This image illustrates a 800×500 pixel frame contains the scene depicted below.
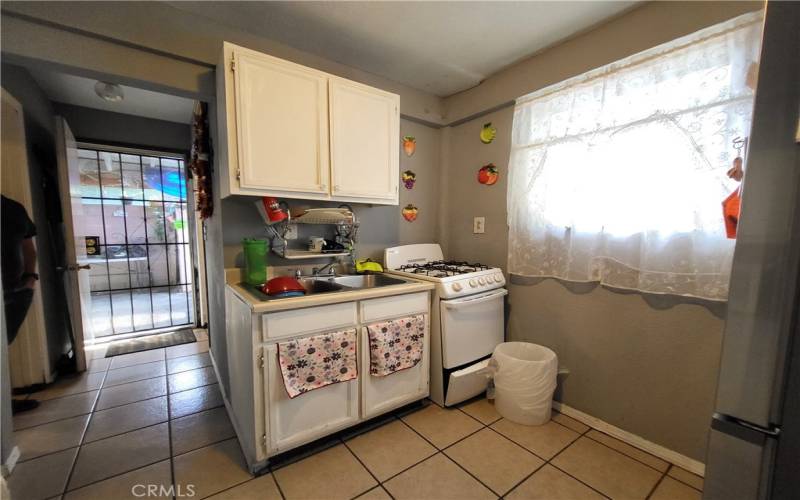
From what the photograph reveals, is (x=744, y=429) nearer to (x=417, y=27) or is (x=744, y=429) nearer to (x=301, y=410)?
(x=301, y=410)

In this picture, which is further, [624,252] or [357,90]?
[357,90]

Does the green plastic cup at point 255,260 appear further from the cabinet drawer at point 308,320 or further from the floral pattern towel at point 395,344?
the floral pattern towel at point 395,344

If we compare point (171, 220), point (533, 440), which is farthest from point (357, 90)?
point (171, 220)

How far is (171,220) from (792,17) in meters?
6.51

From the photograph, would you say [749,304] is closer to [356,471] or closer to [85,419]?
[356,471]

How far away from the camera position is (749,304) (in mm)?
538

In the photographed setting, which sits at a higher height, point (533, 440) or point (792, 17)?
point (792, 17)

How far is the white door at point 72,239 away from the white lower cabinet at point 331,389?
223 cm

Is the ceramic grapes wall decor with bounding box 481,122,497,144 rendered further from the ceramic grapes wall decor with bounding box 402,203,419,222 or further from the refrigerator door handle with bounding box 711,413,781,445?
the refrigerator door handle with bounding box 711,413,781,445

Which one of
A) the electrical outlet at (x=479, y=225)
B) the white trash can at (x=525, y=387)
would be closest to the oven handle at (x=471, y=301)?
the white trash can at (x=525, y=387)

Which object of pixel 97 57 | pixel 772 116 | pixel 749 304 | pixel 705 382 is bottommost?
pixel 705 382

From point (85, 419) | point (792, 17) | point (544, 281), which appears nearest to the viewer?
point (792, 17)

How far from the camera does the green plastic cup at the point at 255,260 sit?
1.80m

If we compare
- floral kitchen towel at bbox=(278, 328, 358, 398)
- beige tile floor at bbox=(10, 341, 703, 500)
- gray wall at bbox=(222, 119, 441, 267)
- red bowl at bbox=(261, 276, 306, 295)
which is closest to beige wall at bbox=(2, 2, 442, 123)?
gray wall at bbox=(222, 119, 441, 267)
